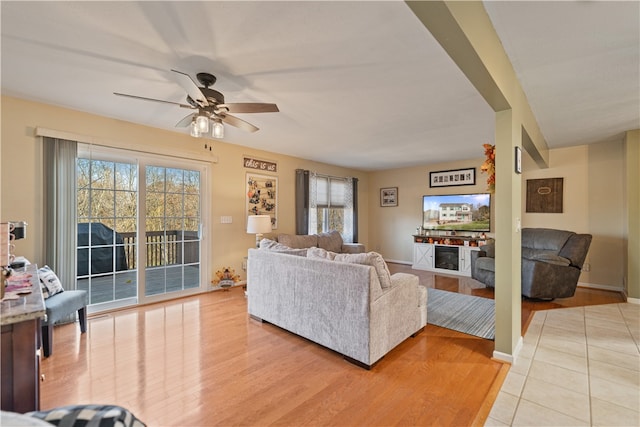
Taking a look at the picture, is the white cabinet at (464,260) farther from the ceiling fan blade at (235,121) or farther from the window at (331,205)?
the ceiling fan blade at (235,121)

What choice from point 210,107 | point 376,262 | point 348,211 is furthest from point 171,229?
point 348,211

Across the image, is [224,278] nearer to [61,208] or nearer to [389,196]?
[61,208]

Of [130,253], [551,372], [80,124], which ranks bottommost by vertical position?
[551,372]

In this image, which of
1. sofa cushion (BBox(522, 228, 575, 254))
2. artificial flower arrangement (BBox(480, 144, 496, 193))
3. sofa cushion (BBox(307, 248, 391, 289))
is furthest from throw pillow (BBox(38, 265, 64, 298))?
sofa cushion (BBox(522, 228, 575, 254))

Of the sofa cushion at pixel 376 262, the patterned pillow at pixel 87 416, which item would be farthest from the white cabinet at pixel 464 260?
the patterned pillow at pixel 87 416

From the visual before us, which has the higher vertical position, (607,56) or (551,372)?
(607,56)

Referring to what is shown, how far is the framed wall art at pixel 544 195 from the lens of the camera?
499 centimetres

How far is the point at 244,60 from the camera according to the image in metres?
2.17

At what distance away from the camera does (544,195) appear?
16.8ft

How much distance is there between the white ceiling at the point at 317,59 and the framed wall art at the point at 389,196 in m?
3.52

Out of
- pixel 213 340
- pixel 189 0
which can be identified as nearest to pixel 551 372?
pixel 213 340

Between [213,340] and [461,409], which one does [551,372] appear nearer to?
[461,409]

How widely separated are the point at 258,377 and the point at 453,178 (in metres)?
5.71

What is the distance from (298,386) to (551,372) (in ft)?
6.61
